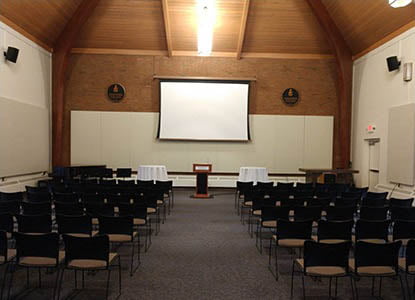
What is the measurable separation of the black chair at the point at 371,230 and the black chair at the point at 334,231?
16 cm

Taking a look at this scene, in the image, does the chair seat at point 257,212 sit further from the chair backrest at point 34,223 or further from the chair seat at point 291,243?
the chair backrest at point 34,223

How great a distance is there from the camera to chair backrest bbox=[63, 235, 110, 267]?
12.0 feet

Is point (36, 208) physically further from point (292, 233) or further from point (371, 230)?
point (371, 230)

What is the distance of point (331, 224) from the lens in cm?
452

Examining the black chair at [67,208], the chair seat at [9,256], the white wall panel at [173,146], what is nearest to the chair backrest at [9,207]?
the black chair at [67,208]

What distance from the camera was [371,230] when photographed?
466 centimetres

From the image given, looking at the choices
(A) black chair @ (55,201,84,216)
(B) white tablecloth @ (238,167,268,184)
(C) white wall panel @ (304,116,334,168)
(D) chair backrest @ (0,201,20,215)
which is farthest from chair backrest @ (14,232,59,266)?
(C) white wall panel @ (304,116,334,168)

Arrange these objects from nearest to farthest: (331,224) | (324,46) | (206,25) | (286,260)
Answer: (331,224) < (286,260) < (206,25) < (324,46)

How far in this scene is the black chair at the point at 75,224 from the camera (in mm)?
4625

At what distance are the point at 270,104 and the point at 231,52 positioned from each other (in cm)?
263

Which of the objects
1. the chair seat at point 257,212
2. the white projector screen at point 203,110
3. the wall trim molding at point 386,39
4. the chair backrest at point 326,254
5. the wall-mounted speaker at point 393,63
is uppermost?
the wall trim molding at point 386,39

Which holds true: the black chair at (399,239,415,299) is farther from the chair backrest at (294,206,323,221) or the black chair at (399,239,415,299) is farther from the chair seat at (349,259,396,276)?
the chair backrest at (294,206,323,221)

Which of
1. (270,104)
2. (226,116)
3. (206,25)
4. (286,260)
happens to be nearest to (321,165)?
(270,104)

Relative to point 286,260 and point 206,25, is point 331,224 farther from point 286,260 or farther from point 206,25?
point 206,25
